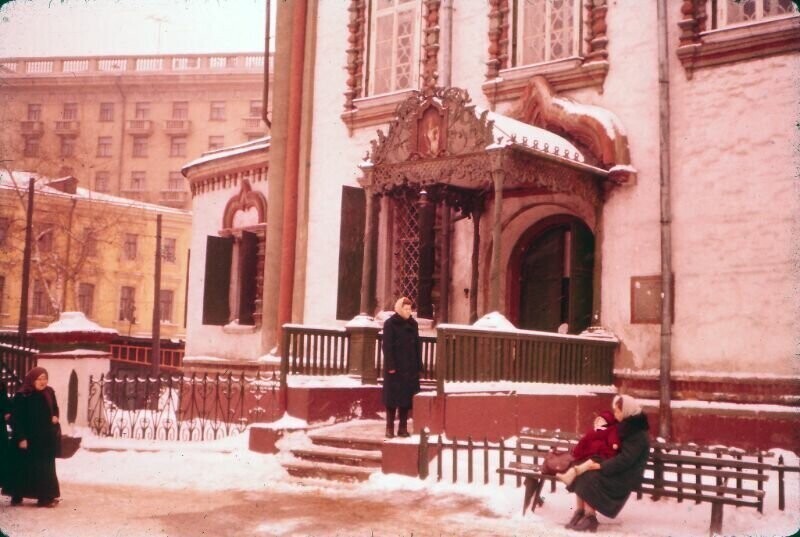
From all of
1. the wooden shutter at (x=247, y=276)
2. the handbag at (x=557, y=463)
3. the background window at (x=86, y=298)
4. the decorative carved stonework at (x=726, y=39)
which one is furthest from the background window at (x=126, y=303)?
the handbag at (x=557, y=463)

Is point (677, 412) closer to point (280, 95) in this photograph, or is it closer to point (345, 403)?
point (345, 403)

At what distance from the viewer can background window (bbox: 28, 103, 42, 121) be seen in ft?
183

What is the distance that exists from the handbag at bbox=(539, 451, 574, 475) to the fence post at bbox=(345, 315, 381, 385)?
537 centimetres

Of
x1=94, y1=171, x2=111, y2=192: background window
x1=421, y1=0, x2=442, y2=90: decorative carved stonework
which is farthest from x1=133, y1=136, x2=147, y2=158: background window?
x1=421, y1=0, x2=442, y2=90: decorative carved stonework

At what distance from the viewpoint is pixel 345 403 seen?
1308 centimetres

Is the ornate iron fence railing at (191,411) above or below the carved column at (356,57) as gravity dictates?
below

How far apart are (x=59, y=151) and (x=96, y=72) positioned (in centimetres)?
549

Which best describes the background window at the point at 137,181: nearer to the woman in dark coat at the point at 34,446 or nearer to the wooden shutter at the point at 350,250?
the wooden shutter at the point at 350,250

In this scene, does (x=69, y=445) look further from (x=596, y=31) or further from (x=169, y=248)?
(x=169, y=248)

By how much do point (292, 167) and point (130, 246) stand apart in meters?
33.7

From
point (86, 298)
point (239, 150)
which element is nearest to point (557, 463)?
point (239, 150)

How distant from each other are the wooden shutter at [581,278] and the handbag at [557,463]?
236 inches

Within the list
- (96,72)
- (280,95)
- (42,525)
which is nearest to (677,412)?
(42,525)

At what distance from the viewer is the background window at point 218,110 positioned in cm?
5557
